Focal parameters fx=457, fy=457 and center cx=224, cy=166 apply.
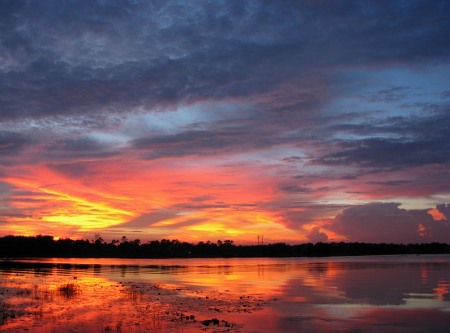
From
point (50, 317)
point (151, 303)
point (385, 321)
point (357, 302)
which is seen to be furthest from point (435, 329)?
point (50, 317)

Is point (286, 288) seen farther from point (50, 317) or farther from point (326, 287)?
point (50, 317)

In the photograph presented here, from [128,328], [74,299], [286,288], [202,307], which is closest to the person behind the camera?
[128,328]

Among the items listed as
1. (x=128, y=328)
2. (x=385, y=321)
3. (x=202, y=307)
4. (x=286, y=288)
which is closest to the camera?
(x=128, y=328)

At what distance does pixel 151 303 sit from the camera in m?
35.6

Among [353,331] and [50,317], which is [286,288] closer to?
[353,331]

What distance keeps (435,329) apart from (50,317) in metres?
23.1

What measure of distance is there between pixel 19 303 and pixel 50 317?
800cm

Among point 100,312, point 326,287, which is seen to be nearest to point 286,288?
point 326,287

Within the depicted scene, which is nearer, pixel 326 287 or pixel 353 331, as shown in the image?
pixel 353 331

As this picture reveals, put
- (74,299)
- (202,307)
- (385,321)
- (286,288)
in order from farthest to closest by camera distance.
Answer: (286,288), (74,299), (202,307), (385,321)

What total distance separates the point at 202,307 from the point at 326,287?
72.6 feet

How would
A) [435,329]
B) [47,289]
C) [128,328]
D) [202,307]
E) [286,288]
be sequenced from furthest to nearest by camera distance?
[286,288] → [47,289] → [202,307] → [435,329] → [128,328]

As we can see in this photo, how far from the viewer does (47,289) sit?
45531mm

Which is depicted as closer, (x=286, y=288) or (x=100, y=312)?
(x=100, y=312)
